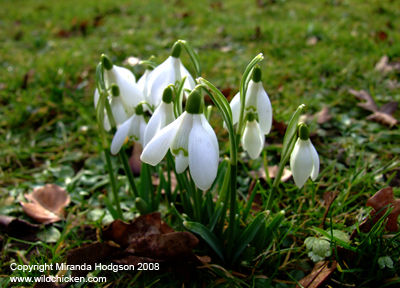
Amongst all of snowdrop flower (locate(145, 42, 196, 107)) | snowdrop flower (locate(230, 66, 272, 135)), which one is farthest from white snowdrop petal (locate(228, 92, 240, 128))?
snowdrop flower (locate(145, 42, 196, 107))

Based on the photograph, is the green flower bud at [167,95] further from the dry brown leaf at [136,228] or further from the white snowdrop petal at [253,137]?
the dry brown leaf at [136,228]

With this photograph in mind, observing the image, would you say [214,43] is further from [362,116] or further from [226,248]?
[226,248]

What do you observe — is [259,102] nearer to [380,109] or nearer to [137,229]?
[137,229]

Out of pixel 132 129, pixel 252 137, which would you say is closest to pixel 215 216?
pixel 252 137

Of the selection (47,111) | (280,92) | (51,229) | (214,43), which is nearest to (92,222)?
(51,229)

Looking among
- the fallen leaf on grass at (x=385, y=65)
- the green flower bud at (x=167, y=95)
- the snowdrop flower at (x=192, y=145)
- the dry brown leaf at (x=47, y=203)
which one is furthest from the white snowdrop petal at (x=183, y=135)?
the fallen leaf on grass at (x=385, y=65)

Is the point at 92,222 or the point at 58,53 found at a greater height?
the point at 58,53

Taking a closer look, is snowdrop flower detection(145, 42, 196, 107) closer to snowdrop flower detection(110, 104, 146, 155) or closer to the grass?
snowdrop flower detection(110, 104, 146, 155)
